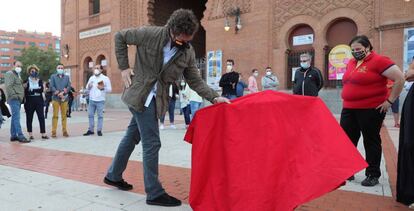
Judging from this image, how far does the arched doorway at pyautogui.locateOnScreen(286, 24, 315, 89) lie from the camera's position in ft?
55.9

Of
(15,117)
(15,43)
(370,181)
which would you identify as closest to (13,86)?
(15,117)

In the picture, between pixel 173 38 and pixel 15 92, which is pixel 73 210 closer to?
pixel 173 38

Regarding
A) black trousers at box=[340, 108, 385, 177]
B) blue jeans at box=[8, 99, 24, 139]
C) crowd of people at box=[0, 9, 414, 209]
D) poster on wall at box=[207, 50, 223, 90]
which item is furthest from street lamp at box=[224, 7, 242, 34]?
black trousers at box=[340, 108, 385, 177]

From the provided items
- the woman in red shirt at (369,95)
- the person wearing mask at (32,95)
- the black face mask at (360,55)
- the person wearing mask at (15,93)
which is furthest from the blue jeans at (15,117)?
the black face mask at (360,55)

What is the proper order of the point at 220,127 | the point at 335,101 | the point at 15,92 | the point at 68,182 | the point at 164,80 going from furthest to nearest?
the point at 335,101 < the point at 15,92 < the point at 68,182 < the point at 164,80 < the point at 220,127

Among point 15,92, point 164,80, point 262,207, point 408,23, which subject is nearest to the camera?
point 262,207

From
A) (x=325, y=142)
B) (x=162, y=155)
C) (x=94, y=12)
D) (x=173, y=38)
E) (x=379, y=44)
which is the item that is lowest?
(x=162, y=155)

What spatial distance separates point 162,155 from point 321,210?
3751mm

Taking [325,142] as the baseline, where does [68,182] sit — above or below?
below

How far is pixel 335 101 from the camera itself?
1574cm

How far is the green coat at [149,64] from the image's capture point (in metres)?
3.79

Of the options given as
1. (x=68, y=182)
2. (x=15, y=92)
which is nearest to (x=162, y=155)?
(x=68, y=182)

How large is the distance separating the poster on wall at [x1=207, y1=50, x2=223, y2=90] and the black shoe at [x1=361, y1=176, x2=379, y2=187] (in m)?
15.2

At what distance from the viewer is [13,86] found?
8.93m
